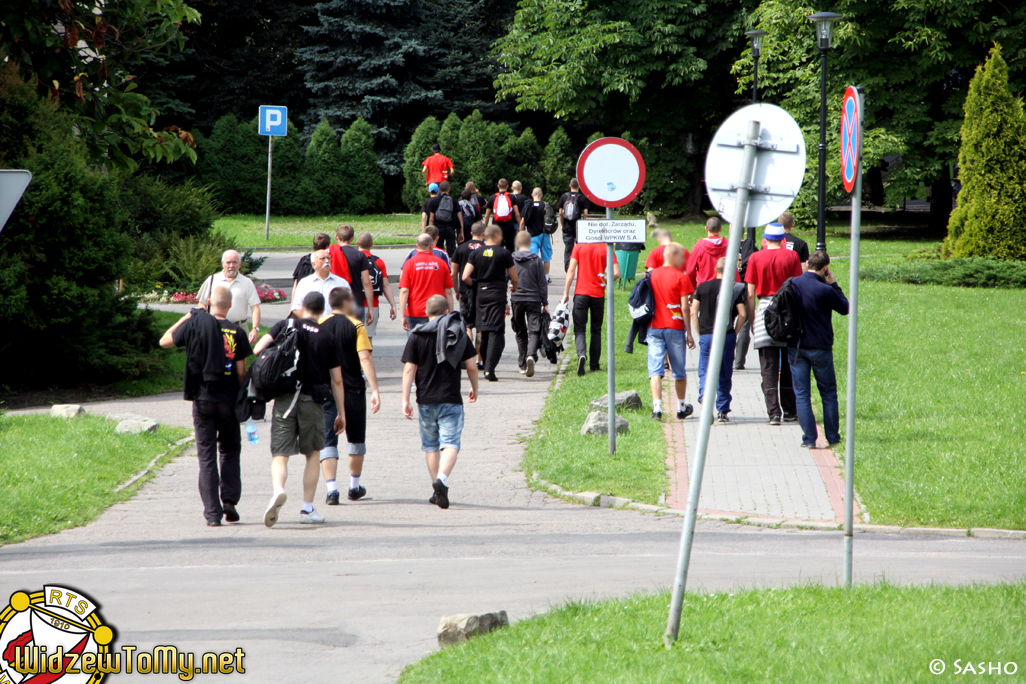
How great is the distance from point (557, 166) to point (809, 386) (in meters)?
36.2

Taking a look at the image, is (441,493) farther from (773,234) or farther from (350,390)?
(773,234)

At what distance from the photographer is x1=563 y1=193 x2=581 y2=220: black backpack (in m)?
20.9

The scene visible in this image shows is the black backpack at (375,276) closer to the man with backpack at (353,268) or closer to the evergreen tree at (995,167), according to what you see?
the man with backpack at (353,268)

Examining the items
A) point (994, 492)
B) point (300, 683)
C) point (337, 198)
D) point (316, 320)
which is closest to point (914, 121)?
point (337, 198)

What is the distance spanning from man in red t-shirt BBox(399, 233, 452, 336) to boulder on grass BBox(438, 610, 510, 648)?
7639 millimetres

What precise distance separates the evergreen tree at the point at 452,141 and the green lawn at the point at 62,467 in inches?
1377

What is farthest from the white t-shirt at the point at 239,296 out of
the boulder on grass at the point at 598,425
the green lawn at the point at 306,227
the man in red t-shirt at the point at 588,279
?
the green lawn at the point at 306,227

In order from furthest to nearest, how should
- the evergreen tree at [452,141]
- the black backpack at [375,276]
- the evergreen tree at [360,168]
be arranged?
1. the evergreen tree at [452,141]
2. the evergreen tree at [360,168]
3. the black backpack at [375,276]

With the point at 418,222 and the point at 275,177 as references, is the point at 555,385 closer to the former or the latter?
the point at 418,222

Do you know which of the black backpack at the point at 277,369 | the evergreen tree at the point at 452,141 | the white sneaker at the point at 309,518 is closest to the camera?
the black backpack at the point at 277,369

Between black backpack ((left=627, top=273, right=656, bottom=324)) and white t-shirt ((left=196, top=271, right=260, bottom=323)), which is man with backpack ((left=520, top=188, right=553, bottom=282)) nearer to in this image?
black backpack ((left=627, top=273, right=656, bottom=324))

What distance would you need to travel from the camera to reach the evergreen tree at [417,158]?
45.8m

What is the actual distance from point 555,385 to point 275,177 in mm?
32074

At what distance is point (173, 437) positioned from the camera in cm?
1135
